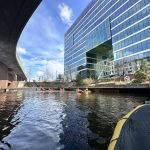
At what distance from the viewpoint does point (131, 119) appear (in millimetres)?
8445

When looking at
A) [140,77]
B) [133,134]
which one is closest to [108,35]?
[140,77]

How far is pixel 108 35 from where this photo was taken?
9400cm

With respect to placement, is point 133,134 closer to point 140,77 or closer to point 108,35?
point 140,77

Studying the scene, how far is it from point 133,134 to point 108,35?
3581 inches

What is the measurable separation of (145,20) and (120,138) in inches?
2757

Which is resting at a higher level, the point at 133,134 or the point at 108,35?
the point at 108,35

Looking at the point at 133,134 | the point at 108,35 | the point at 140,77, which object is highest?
the point at 108,35

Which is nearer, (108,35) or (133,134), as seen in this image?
(133,134)

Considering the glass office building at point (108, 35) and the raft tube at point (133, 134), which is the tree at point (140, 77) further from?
the raft tube at point (133, 134)

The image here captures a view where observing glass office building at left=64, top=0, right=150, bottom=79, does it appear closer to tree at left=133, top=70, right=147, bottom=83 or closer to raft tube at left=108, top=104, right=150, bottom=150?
tree at left=133, top=70, right=147, bottom=83

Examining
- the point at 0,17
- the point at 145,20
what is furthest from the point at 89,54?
the point at 0,17

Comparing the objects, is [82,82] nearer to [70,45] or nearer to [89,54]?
[89,54]

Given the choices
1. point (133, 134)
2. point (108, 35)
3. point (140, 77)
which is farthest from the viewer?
point (108, 35)

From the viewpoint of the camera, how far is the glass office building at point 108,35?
7025 centimetres
